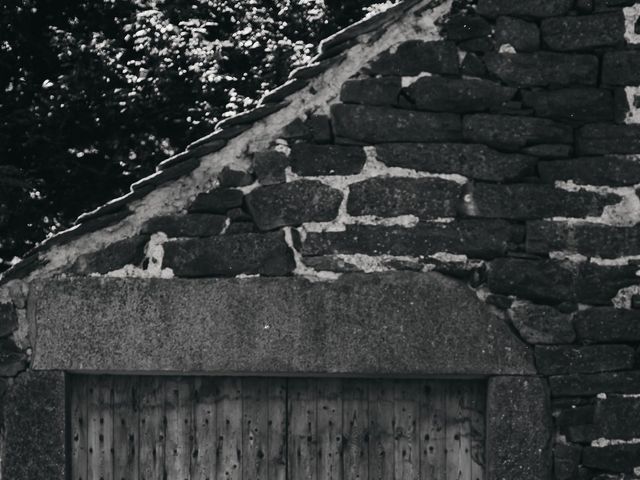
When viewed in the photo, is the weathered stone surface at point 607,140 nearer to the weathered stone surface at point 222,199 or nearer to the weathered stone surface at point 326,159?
the weathered stone surface at point 326,159

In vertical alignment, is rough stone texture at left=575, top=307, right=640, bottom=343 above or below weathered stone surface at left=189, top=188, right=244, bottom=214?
below

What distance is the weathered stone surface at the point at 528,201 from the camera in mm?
5473

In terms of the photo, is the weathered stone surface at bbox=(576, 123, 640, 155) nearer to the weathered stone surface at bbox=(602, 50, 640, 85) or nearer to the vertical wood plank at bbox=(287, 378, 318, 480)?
the weathered stone surface at bbox=(602, 50, 640, 85)

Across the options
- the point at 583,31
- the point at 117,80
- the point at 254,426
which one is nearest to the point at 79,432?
the point at 254,426

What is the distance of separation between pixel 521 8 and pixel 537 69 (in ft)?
0.96

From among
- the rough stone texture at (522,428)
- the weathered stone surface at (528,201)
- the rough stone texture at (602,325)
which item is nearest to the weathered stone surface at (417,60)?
the weathered stone surface at (528,201)

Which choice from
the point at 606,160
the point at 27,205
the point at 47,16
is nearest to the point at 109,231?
the point at 606,160

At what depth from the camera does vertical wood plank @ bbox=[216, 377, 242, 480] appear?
570cm

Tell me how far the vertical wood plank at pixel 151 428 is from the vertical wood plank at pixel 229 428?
0.27 m

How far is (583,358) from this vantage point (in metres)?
5.43

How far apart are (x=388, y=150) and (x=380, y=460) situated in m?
Answer: 1.46

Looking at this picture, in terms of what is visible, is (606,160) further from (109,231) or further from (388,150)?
(109,231)

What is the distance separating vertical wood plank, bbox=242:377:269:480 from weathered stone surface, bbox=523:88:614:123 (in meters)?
1.81

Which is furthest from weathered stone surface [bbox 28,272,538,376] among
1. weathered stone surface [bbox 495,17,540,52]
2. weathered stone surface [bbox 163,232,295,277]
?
weathered stone surface [bbox 495,17,540,52]
